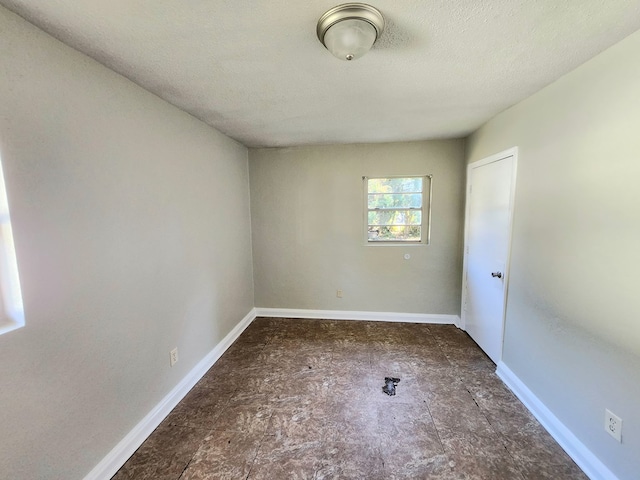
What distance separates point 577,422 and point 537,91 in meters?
2.16

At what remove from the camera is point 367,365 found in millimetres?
2627

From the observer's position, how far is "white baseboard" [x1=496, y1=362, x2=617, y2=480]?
1.49 meters

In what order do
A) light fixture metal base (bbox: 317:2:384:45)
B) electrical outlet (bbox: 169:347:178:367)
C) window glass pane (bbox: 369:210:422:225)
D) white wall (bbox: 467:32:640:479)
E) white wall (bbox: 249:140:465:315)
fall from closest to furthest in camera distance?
light fixture metal base (bbox: 317:2:384:45) < white wall (bbox: 467:32:640:479) < electrical outlet (bbox: 169:347:178:367) < white wall (bbox: 249:140:465:315) < window glass pane (bbox: 369:210:422:225)

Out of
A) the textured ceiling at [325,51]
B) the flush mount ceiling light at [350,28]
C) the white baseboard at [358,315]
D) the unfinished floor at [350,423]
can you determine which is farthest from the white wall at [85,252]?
the white baseboard at [358,315]

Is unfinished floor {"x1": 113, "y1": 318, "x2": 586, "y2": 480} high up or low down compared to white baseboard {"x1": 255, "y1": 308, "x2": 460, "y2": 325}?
down

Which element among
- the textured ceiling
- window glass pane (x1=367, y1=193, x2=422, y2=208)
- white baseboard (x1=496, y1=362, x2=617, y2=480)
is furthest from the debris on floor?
the textured ceiling

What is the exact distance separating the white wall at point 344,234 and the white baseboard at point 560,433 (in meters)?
1.34

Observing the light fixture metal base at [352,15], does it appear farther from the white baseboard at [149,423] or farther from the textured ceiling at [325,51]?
the white baseboard at [149,423]

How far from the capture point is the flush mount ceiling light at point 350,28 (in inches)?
42.5

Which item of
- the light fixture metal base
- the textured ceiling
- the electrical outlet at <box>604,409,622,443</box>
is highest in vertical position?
the textured ceiling

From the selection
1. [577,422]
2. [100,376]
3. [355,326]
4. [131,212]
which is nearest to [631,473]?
[577,422]

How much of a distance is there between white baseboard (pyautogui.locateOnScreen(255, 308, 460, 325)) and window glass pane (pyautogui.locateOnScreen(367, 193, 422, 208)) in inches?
56.3

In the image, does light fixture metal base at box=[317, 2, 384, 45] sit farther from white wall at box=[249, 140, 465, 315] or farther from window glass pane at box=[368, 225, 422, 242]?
window glass pane at box=[368, 225, 422, 242]

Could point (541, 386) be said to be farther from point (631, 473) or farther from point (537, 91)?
point (537, 91)
